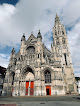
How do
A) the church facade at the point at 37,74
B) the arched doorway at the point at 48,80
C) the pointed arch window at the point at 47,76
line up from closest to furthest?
1. the church facade at the point at 37,74
2. the arched doorway at the point at 48,80
3. the pointed arch window at the point at 47,76

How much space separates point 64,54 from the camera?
85.2ft

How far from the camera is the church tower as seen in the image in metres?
21.9

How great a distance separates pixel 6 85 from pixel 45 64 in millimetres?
11534

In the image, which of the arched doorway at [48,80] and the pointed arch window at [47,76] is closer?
the arched doorway at [48,80]

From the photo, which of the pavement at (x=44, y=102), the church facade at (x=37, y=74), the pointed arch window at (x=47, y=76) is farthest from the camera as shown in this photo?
the pointed arch window at (x=47, y=76)

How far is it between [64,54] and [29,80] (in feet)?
45.7

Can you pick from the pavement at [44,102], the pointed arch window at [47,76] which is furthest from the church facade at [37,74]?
the pavement at [44,102]

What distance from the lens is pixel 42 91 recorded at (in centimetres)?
1797

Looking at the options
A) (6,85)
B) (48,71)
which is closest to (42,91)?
(48,71)

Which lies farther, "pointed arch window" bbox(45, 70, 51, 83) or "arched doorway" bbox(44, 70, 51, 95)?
"pointed arch window" bbox(45, 70, 51, 83)

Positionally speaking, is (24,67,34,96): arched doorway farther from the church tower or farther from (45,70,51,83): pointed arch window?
the church tower

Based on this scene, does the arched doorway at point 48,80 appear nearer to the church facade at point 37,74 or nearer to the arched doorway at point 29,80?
the church facade at point 37,74

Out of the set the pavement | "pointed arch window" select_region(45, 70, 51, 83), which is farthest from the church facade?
the pavement

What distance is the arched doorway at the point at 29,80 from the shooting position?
19234 mm
